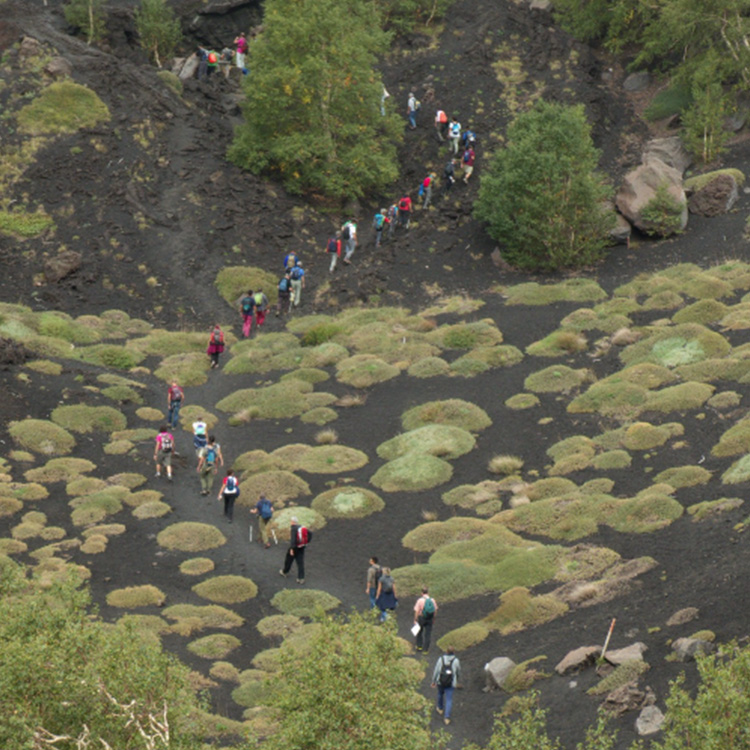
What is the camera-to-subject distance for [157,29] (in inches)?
3127

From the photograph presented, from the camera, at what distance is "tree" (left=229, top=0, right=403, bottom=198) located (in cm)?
6375

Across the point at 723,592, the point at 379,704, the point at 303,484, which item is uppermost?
the point at 379,704

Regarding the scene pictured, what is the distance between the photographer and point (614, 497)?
113 ft

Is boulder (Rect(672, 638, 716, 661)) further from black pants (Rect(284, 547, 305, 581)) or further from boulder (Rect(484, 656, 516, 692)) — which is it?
black pants (Rect(284, 547, 305, 581))

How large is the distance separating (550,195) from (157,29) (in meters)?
36.7

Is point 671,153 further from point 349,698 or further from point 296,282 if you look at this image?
point 349,698

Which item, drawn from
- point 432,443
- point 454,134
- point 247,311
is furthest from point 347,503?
point 454,134

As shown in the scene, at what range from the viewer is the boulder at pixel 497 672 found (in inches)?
1001

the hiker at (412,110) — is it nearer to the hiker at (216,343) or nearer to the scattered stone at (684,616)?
the hiker at (216,343)

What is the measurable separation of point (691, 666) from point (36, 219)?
47.1 meters

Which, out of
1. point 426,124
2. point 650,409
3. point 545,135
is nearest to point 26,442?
point 650,409

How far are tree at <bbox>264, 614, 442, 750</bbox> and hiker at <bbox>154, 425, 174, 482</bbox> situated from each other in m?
23.0

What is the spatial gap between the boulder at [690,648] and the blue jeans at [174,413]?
2490 cm

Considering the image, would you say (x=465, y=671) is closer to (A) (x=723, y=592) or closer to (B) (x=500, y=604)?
(B) (x=500, y=604)
